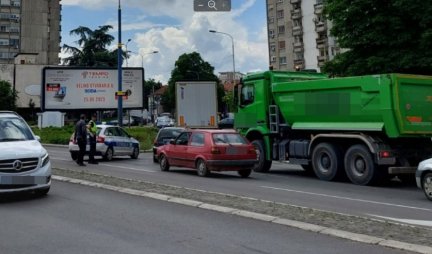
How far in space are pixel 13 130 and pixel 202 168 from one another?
6192 millimetres

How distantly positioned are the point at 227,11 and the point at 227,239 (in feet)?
28.8

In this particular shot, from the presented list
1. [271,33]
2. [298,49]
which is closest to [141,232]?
[298,49]

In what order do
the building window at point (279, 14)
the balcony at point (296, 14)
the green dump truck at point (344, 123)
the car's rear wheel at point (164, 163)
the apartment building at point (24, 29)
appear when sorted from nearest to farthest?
1. the green dump truck at point (344, 123)
2. the car's rear wheel at point (164, 163)
3. the balcony at point (296, 14)
4. the building window at point (279, 14)
5. the apartment building at point (24, 29)

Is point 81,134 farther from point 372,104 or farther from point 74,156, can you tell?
point 372,104

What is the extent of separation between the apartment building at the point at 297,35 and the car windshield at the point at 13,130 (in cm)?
6489

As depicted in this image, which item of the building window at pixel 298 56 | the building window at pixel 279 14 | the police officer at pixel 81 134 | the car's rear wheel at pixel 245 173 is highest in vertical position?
the building window at pixel 279 14

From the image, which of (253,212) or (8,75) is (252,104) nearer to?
(253,212)

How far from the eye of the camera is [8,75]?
8988 cm

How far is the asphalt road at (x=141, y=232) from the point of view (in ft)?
21.6

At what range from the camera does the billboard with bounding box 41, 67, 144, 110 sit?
4706 cm

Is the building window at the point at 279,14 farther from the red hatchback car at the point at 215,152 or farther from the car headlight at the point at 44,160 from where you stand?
the car headlight at the point at 44,160

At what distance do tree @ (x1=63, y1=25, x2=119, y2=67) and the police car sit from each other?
6725 cm

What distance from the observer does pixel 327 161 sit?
1580 centimetres

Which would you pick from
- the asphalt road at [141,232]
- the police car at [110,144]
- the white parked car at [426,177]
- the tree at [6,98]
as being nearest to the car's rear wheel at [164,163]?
the police car at [110,144]
